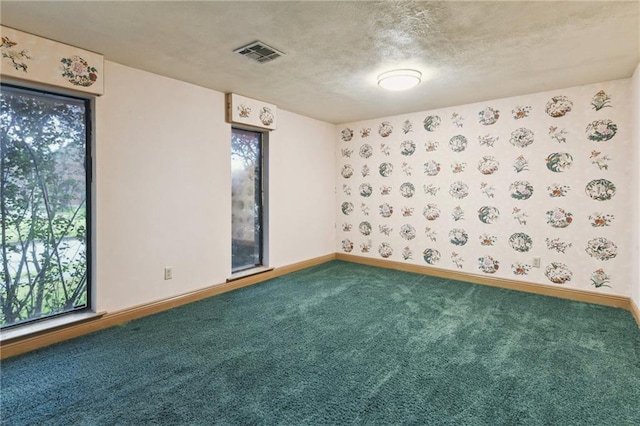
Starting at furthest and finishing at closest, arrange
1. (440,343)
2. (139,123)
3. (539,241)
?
(539,241) → (139,123) → (440,343)

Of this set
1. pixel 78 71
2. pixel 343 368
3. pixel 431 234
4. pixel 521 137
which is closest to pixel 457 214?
pixel 431 234

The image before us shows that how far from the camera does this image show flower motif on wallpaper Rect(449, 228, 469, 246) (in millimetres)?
4395

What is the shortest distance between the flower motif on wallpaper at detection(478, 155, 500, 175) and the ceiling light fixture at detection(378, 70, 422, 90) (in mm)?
1676

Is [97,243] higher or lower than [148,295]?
higher

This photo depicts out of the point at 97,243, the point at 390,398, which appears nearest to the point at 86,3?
the point at 97,243

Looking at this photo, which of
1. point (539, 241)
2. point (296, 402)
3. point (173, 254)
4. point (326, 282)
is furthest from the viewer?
point (326, 282)

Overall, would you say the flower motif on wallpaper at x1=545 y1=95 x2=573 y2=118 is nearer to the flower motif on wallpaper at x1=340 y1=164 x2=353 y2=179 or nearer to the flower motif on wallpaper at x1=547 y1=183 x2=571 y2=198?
the flower motif on wallpaper at x1=547 y1=183 x2=571 y2=198

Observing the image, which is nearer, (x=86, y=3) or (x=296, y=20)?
(x=86, y=3)

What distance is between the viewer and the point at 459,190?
174 inches

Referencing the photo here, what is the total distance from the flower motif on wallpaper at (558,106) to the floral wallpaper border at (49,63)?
455 centimetres

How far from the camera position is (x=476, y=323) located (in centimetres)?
299

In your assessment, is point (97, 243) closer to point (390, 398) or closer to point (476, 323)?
point (390, 398)

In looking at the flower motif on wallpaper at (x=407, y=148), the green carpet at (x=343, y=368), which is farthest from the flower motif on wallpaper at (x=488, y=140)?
the green carpet at (x=343, y=368)

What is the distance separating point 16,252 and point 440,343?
3445 millimetres
